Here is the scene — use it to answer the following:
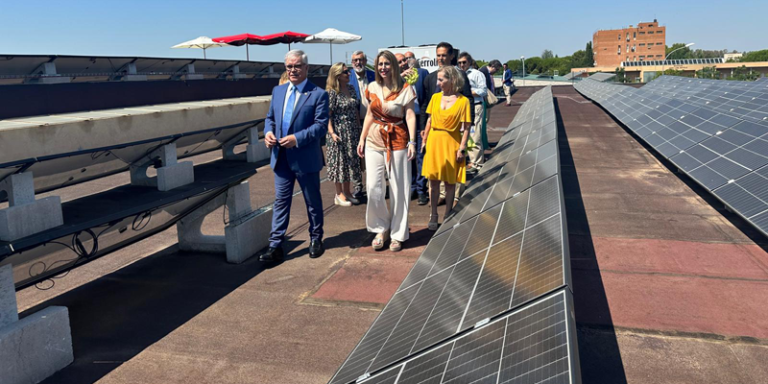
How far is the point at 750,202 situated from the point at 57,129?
6567 millimetres

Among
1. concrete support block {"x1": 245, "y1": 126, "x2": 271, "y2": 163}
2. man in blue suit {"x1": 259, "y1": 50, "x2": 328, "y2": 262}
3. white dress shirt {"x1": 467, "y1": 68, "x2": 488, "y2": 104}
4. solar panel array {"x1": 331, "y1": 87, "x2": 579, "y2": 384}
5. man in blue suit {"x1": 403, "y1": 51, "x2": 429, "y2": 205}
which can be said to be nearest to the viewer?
solar panel array {"x1": 331, "y1": 87, "x2": 579, "y2": 384}

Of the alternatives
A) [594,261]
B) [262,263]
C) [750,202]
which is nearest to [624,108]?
[750,202]

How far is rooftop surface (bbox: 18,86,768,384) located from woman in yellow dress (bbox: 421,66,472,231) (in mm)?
809

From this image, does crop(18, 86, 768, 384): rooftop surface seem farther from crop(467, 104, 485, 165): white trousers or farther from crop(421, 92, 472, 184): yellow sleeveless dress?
crop(467, 104, 485, 165): white trousers

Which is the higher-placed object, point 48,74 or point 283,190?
point 48,74

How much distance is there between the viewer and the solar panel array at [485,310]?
2297 mm

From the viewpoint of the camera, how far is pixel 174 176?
211 inches

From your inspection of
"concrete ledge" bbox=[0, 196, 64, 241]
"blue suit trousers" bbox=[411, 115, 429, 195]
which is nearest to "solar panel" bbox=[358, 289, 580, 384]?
→ "concrete ledge" bbox=[0, 196, 64, 241]

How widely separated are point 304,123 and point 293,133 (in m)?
0.15

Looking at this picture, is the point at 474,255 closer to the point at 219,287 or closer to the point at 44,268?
the point at 219,287

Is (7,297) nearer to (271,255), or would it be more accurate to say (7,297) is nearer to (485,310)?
(271,255)

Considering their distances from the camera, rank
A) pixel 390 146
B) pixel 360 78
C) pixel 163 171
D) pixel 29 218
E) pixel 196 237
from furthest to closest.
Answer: pixel 360 78 < pixel 196 237 < pixel 390 146 < pixel 163 171 < pixel 29 218

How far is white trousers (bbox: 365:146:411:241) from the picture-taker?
618 centimetres

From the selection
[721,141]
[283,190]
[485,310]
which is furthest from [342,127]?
[721,141]
